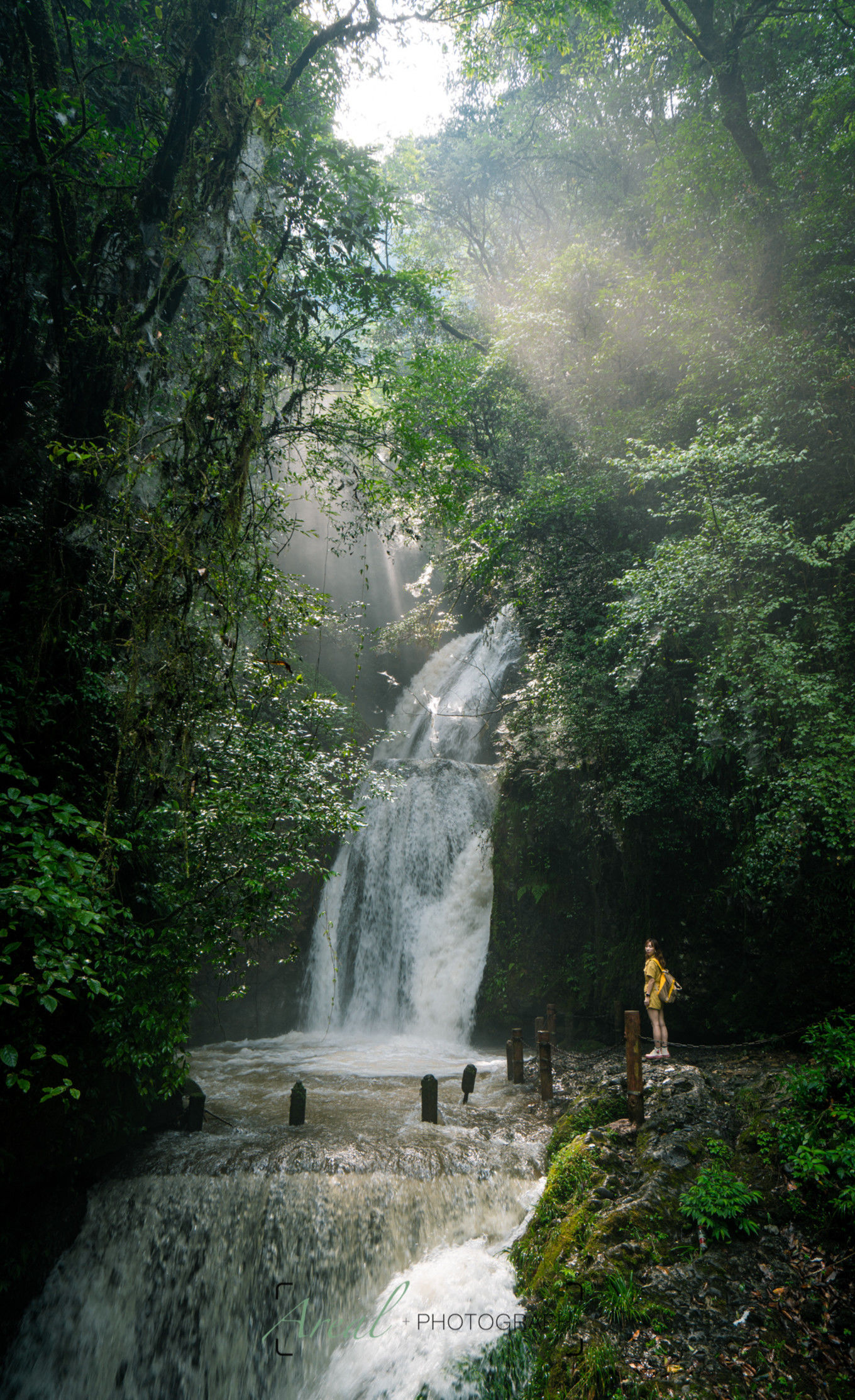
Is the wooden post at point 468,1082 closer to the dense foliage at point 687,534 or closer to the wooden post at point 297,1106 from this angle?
the wooden post at point 297,1106

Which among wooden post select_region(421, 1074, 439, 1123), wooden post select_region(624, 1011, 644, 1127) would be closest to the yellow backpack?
wooden post select_region(624, 1011, 644, 1127)

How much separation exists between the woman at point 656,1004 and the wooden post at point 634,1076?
7.59 ft

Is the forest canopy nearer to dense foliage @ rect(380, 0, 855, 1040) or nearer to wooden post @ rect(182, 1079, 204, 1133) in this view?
dense foliage @ rect(380, 0, 855, 1040)

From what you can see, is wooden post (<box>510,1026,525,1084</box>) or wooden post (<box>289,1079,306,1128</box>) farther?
wooden post (<box>510,1026,525,1084</box>)

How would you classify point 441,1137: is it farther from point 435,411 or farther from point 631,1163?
point 435,411

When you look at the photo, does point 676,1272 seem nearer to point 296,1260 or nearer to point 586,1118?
point 586,1118

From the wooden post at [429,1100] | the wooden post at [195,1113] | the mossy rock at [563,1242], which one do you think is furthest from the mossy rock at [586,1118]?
the wooden post at [195,1113]

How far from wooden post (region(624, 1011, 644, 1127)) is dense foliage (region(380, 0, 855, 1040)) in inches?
132

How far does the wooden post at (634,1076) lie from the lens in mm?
6664

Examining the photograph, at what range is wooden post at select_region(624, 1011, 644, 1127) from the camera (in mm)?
6664

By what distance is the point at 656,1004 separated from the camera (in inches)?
356

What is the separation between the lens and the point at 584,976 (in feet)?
40.3

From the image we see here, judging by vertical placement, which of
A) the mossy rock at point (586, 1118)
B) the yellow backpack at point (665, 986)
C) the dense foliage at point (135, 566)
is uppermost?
the dense foliage at point (135, 566)

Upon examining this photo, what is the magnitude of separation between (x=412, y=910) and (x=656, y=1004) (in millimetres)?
7397
